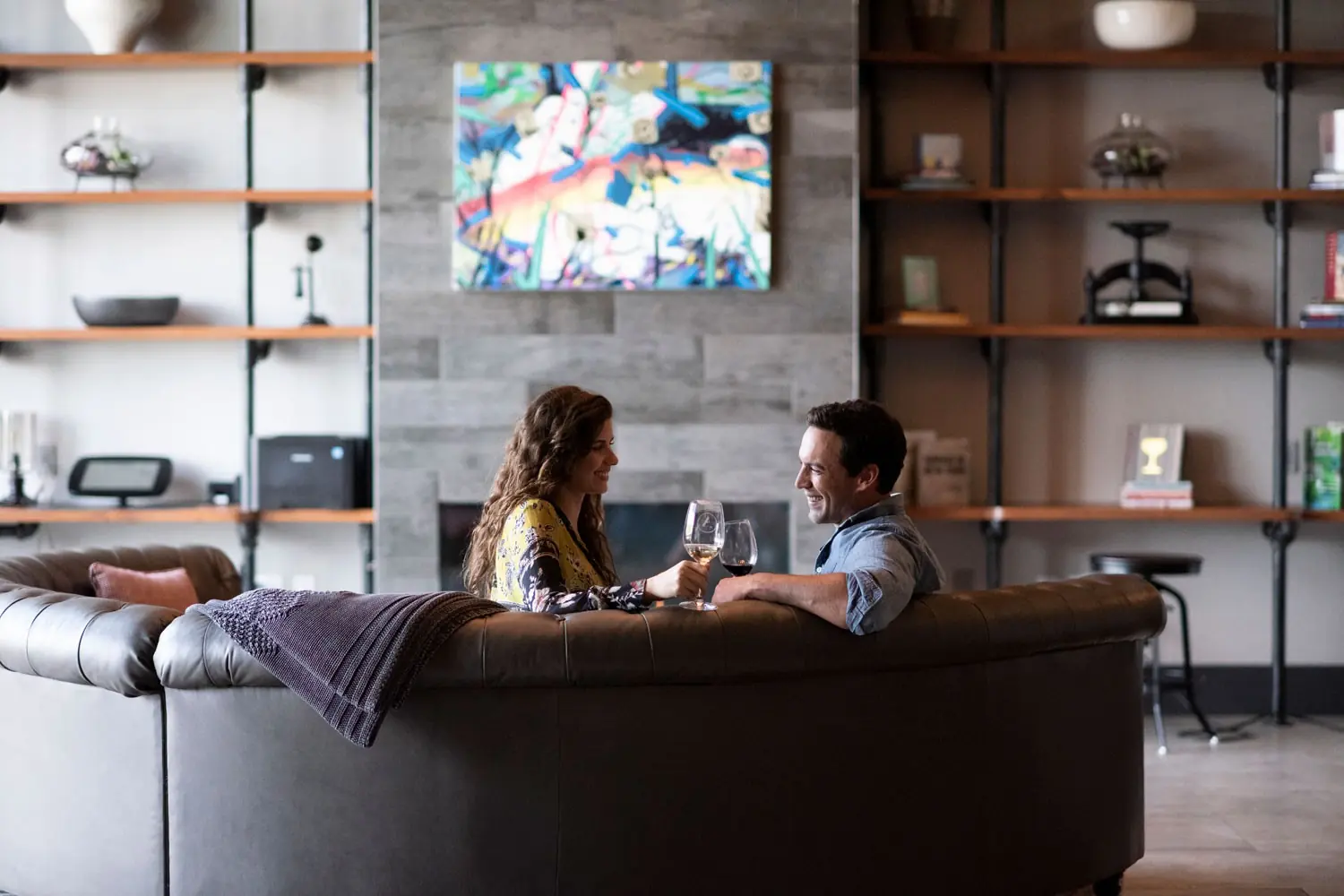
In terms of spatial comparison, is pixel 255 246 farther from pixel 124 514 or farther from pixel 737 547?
pixel 737 547

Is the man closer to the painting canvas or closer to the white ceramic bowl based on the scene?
the painting canvas

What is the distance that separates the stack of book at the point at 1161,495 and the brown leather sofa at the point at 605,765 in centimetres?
280

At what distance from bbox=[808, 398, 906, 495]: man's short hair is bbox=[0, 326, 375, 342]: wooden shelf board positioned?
2.80 meters

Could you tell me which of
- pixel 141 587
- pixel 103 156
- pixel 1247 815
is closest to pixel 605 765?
pixel 141 587

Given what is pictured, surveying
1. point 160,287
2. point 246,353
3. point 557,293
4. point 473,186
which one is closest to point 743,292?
point 557,293

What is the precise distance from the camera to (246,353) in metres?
5.70

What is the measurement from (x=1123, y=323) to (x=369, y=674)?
12.6 ft

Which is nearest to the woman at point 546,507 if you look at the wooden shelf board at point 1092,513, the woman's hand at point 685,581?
the woman's hand at point 685,581

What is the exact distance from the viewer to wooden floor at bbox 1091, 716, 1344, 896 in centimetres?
368

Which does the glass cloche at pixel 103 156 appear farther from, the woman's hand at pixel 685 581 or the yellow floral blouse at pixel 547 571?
the woman's hand at pixel 685 581

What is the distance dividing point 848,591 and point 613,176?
9.34 feet

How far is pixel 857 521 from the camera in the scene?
3.12 m

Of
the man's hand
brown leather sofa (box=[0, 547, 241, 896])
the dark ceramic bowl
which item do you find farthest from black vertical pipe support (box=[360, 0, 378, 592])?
the man's hand

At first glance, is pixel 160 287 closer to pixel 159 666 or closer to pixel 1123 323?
pixel 159 666
